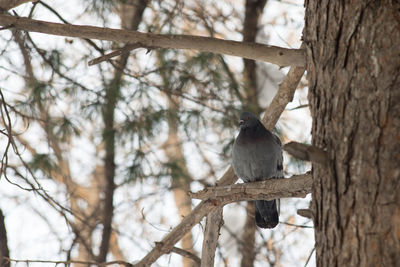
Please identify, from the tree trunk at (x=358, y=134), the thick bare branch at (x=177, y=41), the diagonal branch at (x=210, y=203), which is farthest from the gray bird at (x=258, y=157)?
the tree trunk at (x=358, y=134)

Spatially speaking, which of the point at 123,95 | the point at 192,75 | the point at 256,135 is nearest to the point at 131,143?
the point at 123,95

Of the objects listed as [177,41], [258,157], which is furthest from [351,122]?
[258,157]

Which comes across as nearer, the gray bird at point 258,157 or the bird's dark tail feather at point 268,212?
the gray bird at point 258,157

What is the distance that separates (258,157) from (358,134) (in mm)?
2321

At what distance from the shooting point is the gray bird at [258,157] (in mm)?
4387

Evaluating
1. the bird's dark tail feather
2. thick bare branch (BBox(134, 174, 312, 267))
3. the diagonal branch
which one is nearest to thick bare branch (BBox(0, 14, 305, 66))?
thick bare branch (BBox(134, 174, 312, 267))

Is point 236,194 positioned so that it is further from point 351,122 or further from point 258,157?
point 351,122

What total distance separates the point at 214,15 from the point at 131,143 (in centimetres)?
227

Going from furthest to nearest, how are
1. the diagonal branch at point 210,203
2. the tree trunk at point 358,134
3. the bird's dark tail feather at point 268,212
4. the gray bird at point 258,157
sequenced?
the bird's dark tail feather at point 268,212
the gray bird at point 258,157
the diagonal branch at point 210,203
the tree trunk at point 358,134

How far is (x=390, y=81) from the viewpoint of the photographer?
2.07 metres

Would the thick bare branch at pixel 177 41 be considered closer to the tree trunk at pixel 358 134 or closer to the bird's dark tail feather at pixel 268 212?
the tree trunk at pixel 358 134

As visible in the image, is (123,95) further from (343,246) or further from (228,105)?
(343,246)

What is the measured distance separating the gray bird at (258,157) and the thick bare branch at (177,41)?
1626 millimetres

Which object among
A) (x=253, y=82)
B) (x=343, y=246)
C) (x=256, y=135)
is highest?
(x=253, y=82)
